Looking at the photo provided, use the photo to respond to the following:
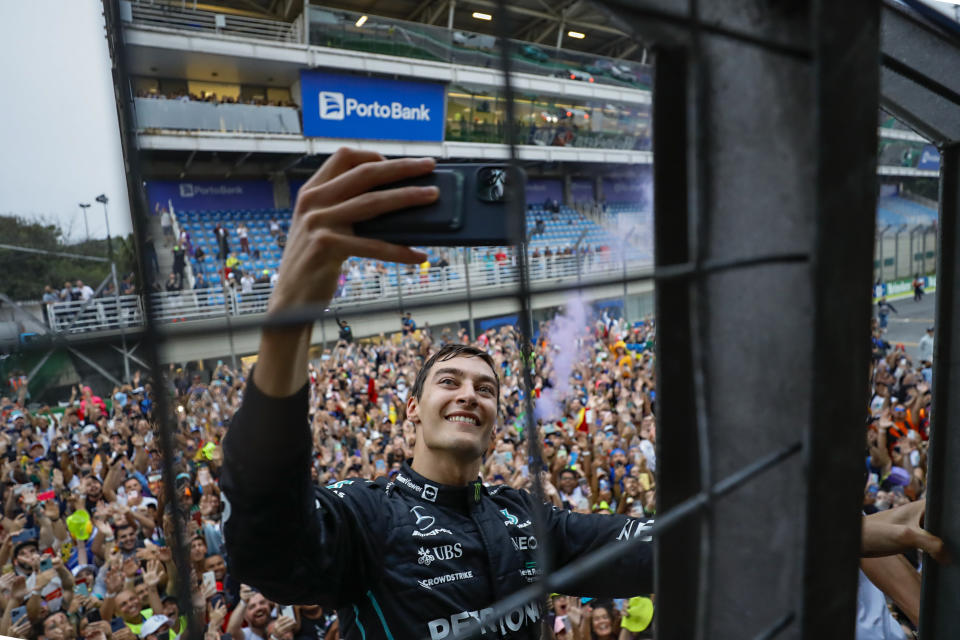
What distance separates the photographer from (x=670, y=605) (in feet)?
2.02

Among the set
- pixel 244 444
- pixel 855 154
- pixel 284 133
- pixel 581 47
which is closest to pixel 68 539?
pixel 244 444

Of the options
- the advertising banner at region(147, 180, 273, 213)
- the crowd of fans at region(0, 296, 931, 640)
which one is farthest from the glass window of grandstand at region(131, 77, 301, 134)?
the crowd of fans at region(0, 296, 931, 640)

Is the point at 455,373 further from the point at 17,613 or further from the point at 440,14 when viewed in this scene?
the point at 440,14

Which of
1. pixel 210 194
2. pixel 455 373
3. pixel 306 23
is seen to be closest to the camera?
pixel 455 373

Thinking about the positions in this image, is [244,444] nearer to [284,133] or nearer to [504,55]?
[504,55]

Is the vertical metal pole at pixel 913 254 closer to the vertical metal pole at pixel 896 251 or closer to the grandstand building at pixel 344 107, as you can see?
the vertical metal pole at pixel 896 251

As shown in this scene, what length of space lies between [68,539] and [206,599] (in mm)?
1308

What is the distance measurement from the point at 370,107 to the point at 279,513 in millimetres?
11445

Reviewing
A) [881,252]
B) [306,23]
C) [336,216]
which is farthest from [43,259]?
[881,252]

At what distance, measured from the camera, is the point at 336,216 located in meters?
0.51

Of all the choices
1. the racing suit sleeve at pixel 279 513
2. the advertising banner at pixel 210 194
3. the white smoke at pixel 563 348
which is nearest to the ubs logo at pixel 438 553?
the racing suit sleeve at pixel 279 513

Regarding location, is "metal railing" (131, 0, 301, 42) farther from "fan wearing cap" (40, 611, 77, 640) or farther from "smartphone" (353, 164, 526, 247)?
"smartphone" (353, 164, 526, 247)

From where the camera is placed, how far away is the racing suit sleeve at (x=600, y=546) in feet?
3.28

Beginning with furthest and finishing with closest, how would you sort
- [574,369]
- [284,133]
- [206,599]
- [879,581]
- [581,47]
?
[581,47]
[284,133]
[574,369]
[206,599]
[879,581]
